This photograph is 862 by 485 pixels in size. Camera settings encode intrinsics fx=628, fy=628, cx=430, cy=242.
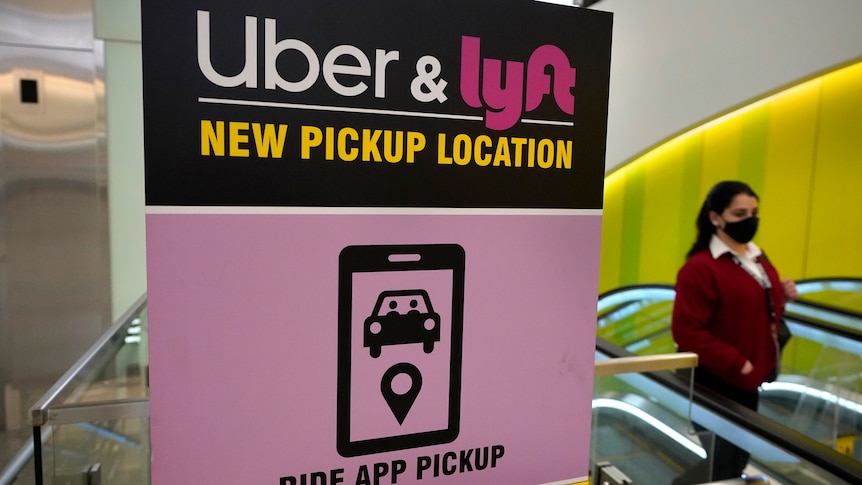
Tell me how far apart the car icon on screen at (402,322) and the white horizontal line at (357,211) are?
0.14 meters

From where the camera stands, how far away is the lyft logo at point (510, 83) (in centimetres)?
102

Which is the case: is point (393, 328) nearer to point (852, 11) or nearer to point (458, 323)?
point (458, 323)

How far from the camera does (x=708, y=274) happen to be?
8.69ft

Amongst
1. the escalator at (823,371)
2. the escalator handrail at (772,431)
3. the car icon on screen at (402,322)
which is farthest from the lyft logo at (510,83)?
the escalator at (823,371)

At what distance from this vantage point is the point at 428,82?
100 cm

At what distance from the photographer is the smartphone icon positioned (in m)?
1.01

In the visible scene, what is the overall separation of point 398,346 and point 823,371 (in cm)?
437

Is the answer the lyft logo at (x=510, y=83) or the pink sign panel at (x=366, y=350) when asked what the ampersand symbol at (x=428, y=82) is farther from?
the pink sign panel at (x=366, y=350)

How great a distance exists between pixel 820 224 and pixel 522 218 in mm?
4779

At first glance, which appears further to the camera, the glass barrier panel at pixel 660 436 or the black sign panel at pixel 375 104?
the glass barrier panel at pixel 660 436

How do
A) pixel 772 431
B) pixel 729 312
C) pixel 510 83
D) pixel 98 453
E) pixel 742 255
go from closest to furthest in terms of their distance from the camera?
pixel 510 83, pixel 98 453, pixel 772 431, pixel 729 312, pixel 742 255

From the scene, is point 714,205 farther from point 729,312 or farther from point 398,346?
point 398,346

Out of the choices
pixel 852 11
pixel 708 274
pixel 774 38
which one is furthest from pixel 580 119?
pixel 774 38

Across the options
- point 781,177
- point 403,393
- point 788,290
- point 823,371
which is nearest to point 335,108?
point 403,393
